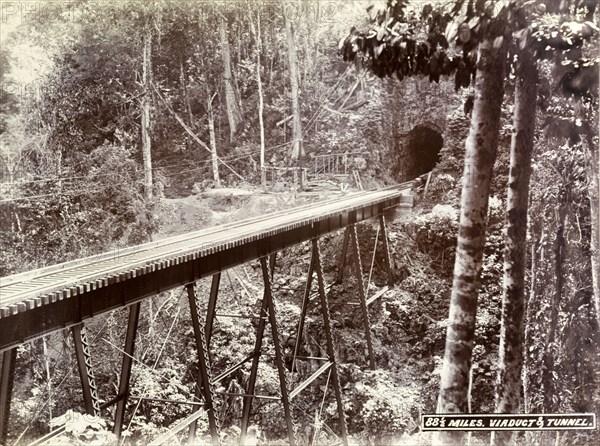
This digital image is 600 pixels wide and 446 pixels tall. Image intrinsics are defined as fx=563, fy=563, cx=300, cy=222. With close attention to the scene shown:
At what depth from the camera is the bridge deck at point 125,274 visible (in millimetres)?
5969

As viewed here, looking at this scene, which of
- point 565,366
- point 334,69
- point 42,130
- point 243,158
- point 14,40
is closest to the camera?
point 565,366

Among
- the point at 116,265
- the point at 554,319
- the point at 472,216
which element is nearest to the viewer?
the point at 472,216

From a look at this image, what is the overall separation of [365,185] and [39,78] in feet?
29.6

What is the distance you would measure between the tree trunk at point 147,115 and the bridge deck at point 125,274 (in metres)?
4.78

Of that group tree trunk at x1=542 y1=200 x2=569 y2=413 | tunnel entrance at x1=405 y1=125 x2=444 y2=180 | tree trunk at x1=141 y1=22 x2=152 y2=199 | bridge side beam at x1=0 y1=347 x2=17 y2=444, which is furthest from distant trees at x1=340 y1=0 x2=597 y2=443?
tunnel entrance at x1=405 y1=125 x2=444 y2=180

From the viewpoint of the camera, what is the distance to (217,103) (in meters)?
17.2

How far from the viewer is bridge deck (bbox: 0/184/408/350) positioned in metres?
5.97

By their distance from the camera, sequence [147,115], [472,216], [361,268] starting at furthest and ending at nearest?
[147,115]
[361,268]
[472,216]

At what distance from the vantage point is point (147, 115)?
16.3 meters

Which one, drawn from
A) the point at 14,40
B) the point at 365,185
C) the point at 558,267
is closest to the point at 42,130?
the point at 14,40

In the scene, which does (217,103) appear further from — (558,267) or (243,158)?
(558,267)

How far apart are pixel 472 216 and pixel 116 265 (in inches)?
188

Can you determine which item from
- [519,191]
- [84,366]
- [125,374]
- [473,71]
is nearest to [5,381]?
[84,366]
